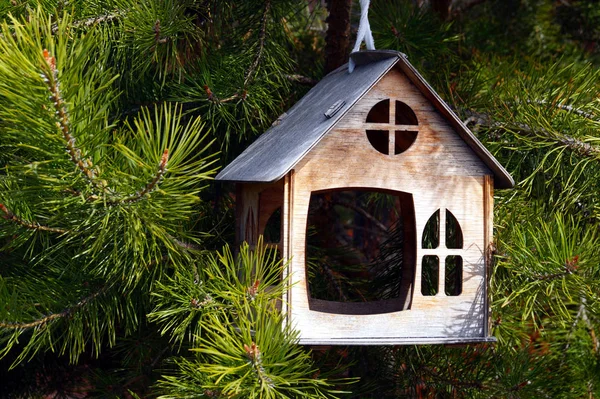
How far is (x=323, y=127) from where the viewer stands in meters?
1.02

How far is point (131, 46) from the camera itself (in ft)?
4.16

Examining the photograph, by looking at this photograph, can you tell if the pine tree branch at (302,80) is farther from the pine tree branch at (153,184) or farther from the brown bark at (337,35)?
the pine tree branch at (153,184)

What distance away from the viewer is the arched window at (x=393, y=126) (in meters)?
1.09

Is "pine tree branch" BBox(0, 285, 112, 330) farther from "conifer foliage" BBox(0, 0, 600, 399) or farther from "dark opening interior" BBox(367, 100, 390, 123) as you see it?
"dark opening interior" BBox(367, 100, 390, 123)

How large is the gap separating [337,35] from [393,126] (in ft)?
1.49

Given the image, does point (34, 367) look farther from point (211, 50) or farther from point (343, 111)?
point (343, 111)

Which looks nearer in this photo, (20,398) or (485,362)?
(485,362)

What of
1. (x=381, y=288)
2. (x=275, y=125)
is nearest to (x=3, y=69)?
(x=275, y=125)

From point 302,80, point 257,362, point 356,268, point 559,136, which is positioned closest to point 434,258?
point 356,268

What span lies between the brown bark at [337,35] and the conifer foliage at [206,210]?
13 millimetres

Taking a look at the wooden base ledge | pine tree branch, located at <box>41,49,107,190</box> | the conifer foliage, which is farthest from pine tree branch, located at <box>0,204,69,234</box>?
the wooden base ledge

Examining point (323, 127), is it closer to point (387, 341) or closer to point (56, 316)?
point (387, 341)

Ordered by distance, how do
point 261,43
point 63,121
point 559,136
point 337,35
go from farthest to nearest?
1. point 337,35
2. point 261,43
3. point 559,136
4. point 63,121

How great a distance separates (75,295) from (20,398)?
52cm
